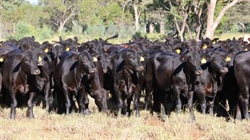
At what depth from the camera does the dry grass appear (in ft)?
22.0

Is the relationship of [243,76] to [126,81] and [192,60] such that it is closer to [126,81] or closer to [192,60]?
[192,60]

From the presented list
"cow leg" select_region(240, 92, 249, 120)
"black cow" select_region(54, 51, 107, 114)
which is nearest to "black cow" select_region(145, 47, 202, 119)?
"cow leg" select_region(240, 92, 249, 120)

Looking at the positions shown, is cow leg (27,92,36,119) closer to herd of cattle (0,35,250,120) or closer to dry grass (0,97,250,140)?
herd of cattle (0,35,250,120)

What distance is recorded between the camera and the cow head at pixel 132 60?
804 centimetres

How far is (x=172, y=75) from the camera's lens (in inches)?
322

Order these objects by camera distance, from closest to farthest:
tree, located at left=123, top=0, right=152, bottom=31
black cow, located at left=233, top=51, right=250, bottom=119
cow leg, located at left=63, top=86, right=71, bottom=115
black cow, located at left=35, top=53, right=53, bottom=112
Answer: black cow, located at left=233, top=51, right=250, bottom=119 → cow leg, located at left=63, top=86, right=71, bottom=115 → black cow, located at left=35, top=53, right=53, bottom=112 → tree, located at left=123, top=0, right=152, bottom=31

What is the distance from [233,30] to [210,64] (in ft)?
201

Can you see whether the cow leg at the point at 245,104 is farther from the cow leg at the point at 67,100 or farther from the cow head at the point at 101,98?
the cow leg at the point at 67,100

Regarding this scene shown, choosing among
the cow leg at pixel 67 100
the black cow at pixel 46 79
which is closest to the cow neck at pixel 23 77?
the black cow at pixel 46 79

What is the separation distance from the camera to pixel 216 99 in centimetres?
903

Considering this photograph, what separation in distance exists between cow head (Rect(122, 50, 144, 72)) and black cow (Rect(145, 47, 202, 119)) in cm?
68

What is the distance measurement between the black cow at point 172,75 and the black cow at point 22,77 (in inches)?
98.0

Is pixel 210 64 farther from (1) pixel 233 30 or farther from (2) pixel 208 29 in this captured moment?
(1) pixel 233 30

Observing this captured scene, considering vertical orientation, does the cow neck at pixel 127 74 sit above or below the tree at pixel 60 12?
above
